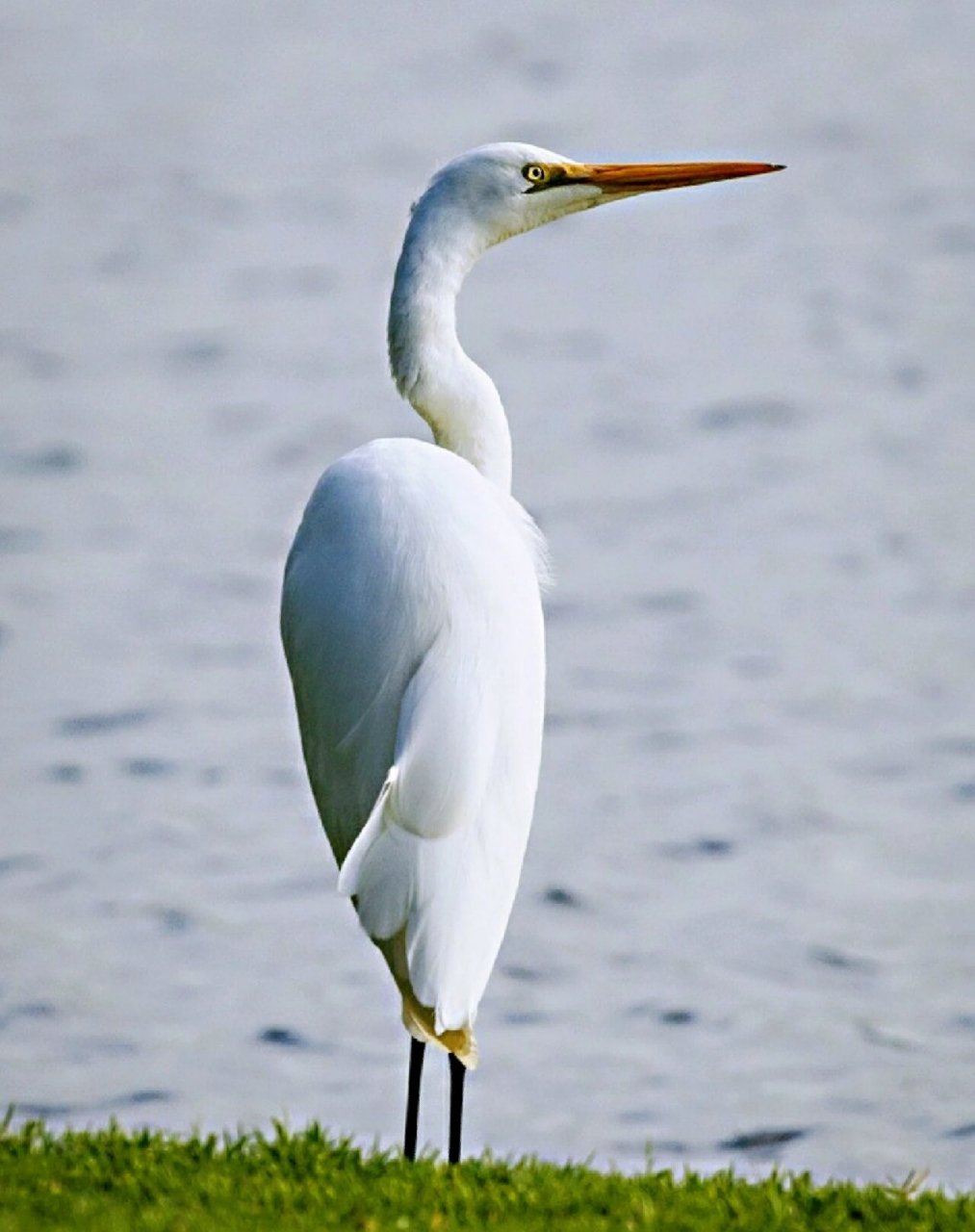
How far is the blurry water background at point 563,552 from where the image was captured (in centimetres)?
906

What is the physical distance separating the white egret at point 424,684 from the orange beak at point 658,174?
48 cm

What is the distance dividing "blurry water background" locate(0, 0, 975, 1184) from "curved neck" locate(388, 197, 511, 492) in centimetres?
300

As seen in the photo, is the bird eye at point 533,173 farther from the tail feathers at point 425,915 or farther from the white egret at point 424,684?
the tail feathers at point 425,915

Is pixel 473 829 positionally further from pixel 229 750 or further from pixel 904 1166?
pixel 229 750

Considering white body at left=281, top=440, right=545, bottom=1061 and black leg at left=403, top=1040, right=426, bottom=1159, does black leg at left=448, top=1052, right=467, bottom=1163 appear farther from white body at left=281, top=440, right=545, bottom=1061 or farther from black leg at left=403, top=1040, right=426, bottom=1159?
white body at left=281, top=440, right=545, bottom=1061

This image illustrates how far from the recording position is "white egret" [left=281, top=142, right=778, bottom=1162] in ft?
16.2

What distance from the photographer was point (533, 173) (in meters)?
6.05

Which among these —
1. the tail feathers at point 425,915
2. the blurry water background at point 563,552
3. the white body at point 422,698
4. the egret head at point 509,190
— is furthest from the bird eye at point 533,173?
the blurry water background at point 563,552

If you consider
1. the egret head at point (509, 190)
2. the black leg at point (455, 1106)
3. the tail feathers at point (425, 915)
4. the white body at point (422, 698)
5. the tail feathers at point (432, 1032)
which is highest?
the egret head at point (509, 190)

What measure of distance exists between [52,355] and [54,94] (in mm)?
5628

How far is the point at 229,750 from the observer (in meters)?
11.6

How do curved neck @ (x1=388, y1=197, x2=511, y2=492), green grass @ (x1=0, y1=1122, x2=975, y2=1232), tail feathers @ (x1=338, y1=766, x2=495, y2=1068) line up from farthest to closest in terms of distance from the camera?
1. curved neck @ (x1=388, y1=197, x2=511, y2=492)
2. tail feathers @ (x1=338, y1=766, x2=495, y2=1068)
3. green grass @ (x1=0, y1=1122, x2=975, y2=1232)

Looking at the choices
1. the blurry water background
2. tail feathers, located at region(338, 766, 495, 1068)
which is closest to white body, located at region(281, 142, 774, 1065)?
tail feathers, located at region(338, 766, 495, 1068)

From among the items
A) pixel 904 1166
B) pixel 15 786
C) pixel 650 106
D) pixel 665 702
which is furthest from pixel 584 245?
pixel 904 1166
